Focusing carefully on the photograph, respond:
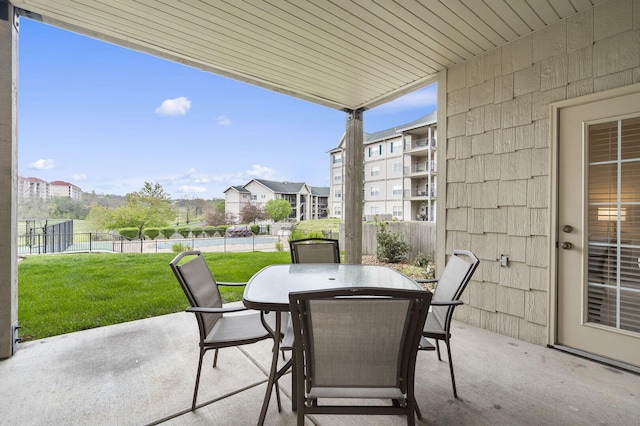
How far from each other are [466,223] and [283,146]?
1279cm

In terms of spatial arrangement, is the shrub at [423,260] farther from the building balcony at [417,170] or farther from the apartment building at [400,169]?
the building balcony at [417,170]

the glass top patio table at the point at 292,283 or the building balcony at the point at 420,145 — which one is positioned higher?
the building balcony at the point at 420,145

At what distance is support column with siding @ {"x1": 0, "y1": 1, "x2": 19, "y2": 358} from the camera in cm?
216

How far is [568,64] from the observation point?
230 cm

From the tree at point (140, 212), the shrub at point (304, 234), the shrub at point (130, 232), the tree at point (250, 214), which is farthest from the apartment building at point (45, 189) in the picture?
the shrub at point (304, 234)

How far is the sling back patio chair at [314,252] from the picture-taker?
110 inches

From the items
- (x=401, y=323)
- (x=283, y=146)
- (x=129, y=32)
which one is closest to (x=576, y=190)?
(x=401, y=323)

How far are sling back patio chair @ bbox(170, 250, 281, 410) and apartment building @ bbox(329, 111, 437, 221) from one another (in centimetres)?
786

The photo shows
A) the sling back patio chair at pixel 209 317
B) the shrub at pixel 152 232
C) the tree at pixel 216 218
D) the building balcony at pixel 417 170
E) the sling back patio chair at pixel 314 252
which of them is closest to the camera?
the sling back patio chair at pixel 209 317

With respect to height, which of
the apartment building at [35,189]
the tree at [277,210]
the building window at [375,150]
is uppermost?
the building window at [375,150]

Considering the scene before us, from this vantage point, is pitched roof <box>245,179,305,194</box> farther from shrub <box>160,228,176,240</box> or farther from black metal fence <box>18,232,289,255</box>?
shrub <box>160,228,176,240</box>

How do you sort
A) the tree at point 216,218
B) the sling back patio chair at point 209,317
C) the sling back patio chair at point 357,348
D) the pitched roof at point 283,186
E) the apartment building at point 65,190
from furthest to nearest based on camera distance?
the pitched roof at point 283,186 → the tree at point 216,218 → the apartment building at point 65,190 → the sling back patio chair at point 209,317 → the sling back patio chair at point 357,348

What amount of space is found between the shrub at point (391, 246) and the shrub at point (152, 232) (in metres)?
4.66

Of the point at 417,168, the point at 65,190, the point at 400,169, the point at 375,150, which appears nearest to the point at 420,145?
the point at 417,168
